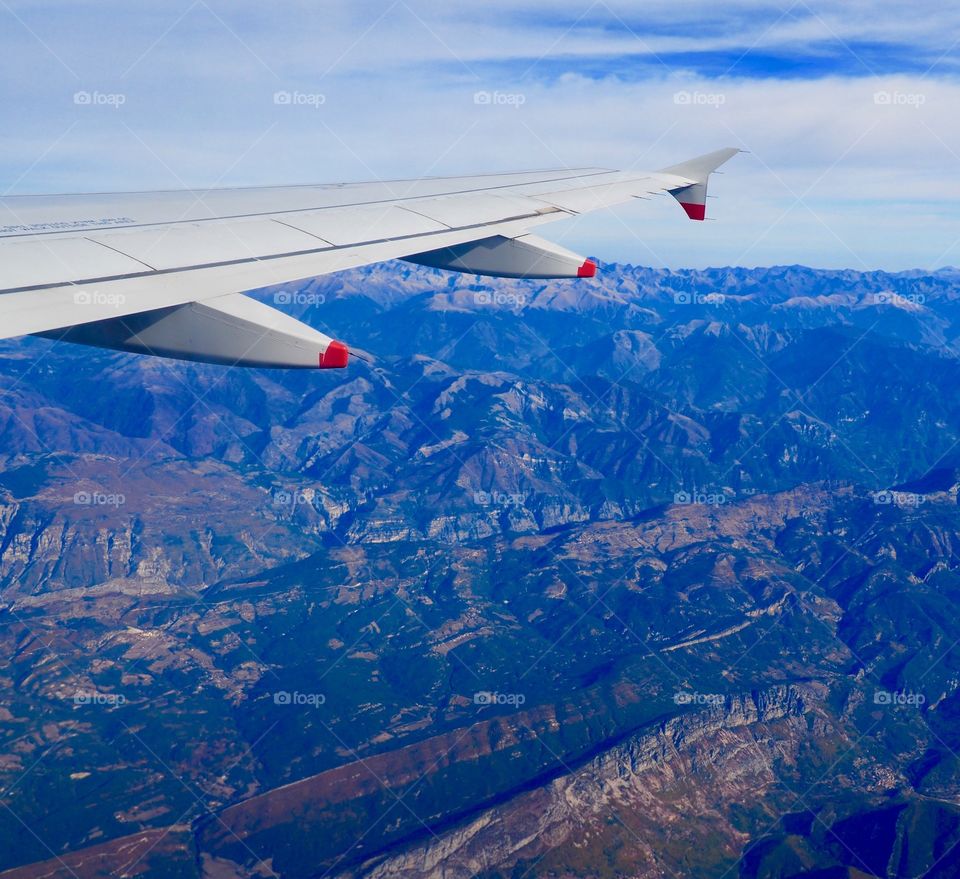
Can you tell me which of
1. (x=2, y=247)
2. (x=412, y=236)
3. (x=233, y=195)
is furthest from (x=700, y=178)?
(x=2, y=247)

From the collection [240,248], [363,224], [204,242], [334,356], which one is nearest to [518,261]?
[363,224]

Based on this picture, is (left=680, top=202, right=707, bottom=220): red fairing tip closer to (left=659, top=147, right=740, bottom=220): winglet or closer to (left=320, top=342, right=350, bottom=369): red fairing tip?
(left=659, top=147, right=740, bottom=220): winglet

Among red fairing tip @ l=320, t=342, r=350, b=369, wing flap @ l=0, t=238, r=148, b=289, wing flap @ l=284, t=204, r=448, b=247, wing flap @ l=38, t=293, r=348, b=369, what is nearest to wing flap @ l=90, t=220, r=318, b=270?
wing flap @ l=0, t=238, r=148, b=289

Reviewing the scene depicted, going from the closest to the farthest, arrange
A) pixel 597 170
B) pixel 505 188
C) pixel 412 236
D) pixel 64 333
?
pixel 64 333 → pixel 412 236 → pixel 505 188 → pixel 597 170

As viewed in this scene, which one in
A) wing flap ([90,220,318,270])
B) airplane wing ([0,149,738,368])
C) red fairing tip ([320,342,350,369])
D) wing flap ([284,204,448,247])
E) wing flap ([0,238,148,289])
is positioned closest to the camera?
wing flap ([0,238,148,289])

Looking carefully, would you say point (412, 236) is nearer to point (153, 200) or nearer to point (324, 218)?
point (324, 218)

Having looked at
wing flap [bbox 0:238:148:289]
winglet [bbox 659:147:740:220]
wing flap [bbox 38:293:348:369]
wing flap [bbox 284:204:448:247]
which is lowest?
wing flap [bbox 38:293:348:369]

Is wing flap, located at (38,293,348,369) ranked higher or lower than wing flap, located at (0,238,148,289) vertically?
lower
